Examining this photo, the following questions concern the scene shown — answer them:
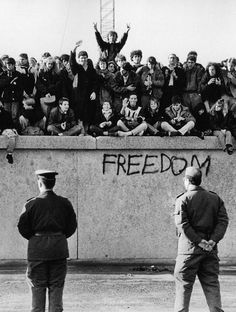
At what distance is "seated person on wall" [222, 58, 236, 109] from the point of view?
525 inches

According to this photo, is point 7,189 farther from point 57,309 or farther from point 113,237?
point 57,309

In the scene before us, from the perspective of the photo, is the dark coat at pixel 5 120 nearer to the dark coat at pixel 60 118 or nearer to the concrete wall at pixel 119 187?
the concrete wall at pixel 119 187

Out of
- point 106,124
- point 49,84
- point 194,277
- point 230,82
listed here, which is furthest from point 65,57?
point 194,277

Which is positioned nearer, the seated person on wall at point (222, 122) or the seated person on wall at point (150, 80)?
the seated person on wall at point (222, 122)

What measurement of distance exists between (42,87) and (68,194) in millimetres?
2115

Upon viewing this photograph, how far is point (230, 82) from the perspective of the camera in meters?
13.4

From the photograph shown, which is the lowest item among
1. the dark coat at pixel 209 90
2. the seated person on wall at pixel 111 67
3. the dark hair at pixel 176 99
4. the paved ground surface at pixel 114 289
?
the paved ground surface at pixel 114 289

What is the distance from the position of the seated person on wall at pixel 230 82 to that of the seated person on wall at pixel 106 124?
94.1 inches

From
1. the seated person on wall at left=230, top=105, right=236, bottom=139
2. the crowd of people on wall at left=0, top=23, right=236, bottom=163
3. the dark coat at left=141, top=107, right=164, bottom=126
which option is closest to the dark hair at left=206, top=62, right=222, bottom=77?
the crowd of people on wall at left=0, top=23, right=236, bottom=163

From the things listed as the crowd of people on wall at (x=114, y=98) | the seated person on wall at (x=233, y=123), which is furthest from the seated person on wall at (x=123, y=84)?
the seated person on wall at (x=233, y=123)

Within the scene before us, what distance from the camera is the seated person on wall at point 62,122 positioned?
494 inches

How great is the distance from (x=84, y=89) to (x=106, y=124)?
885mm

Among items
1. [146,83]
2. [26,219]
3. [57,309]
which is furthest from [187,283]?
[146,83]

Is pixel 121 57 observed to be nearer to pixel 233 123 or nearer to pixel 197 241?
pixel 233 123
